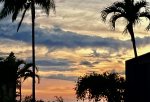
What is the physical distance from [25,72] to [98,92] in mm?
8833

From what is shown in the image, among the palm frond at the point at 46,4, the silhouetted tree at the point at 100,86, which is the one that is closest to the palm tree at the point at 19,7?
the palm frond at the point at 46,4

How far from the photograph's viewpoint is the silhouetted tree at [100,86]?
176ft

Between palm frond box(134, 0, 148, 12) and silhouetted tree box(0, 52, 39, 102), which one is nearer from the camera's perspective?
palm frond box(134, 0, 148, 12)

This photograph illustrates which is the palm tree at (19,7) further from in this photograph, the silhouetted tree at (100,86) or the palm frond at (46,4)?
the silhouetted tree at (100,86)

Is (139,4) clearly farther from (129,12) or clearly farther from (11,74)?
(11,74)

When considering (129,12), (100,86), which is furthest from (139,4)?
(100,86)

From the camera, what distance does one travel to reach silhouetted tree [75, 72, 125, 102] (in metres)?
53.8

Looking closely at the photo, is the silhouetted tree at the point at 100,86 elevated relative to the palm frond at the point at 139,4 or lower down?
lower down

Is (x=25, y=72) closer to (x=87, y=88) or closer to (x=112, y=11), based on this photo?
(x=87, y=88)

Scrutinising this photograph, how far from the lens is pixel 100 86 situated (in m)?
54.6

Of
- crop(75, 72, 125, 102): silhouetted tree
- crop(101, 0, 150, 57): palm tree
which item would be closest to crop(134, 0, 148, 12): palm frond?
crop(101, 0, 150, 57): palm tree

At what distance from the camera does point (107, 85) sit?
54.6 m

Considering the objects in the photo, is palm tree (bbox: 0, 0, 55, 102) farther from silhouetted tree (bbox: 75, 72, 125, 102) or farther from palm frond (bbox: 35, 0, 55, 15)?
silhouetted tree (bbox: 75, 72, 125, 102)

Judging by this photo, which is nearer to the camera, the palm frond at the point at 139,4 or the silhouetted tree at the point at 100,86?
the palm frond at the point at 139,4
